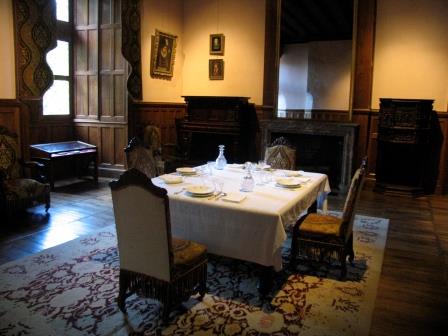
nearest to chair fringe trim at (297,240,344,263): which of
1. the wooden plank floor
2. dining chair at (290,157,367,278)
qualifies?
dining chair at (290,157,367,278)

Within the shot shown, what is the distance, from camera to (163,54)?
759 cm

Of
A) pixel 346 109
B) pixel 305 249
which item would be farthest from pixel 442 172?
pixel 305 249

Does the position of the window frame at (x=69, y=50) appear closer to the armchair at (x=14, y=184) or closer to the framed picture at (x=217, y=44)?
the armchair at (x=14, y=184)

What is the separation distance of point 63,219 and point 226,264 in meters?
2.25

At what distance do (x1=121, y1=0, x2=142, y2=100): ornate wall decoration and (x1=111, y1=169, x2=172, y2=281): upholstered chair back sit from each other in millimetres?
4762

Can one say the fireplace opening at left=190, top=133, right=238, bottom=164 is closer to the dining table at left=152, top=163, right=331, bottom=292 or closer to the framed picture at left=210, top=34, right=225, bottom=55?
the framed picture at left=210, top=34, right=225, bottom=55

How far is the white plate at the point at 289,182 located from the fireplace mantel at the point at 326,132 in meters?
3.13

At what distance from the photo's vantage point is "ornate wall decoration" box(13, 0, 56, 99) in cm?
523

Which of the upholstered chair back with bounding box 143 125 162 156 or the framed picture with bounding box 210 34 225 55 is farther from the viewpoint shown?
the framed picture with bounding box 210 34 225 55

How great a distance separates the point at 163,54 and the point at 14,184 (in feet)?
12.7

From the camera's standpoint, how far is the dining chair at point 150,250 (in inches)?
92.2

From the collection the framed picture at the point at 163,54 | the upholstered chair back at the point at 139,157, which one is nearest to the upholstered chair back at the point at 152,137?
the framed picture at the point at 163,54

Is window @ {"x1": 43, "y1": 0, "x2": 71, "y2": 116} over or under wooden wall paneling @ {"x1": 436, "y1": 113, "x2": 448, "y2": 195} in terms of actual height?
over

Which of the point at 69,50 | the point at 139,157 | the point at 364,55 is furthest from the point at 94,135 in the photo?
the point at 364,55
